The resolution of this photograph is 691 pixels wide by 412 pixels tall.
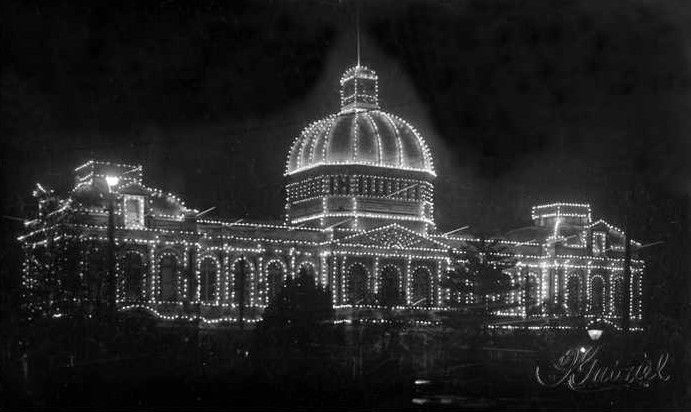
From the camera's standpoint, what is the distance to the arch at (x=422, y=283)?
6881cm

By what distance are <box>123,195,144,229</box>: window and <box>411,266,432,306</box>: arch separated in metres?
19.4

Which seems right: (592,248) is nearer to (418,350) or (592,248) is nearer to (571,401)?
(418,350)

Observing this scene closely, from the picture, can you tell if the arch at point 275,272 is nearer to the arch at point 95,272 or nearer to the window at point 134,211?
the window at point 134,211

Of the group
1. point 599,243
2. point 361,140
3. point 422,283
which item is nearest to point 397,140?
point 361,140

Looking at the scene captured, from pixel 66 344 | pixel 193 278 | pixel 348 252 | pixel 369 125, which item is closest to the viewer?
pixel 66 344

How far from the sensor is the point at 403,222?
72.6m

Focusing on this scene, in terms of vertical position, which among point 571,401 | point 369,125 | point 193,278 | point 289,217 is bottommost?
point 571,401

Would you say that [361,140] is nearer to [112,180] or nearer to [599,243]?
[112,180]

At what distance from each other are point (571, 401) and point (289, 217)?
51845mm

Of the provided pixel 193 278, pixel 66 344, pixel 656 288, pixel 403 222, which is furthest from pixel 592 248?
pixel 66 344

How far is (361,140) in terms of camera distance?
70.8 meters

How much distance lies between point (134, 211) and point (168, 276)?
4.56 m

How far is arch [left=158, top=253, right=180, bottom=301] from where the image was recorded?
61.3m
